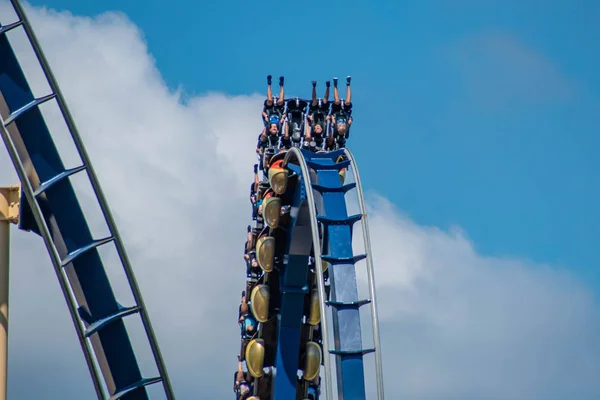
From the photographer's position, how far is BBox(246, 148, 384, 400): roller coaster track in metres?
16.5

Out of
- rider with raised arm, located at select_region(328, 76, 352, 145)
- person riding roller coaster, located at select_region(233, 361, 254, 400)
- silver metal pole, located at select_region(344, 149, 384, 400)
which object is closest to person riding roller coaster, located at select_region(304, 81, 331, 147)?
rider with raised arm, located at select_region(328, 76, 352, 145)

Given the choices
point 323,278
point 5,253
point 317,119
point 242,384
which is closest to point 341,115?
point 317,119

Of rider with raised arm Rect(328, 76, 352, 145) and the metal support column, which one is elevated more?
rider with raised arm Rect(328, 76, 352, 145)

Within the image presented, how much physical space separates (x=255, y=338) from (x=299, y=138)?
11.3ft

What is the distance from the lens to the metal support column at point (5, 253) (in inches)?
480

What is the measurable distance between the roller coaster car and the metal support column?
8279mm

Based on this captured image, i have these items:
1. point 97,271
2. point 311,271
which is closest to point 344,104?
point 311,271

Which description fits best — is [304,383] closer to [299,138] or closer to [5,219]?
[299,138]

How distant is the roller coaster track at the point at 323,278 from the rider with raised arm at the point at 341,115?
1282 mm

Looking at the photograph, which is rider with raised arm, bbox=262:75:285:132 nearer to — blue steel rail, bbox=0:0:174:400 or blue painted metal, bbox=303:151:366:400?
blue painted metal, bbox=303:151:366:400

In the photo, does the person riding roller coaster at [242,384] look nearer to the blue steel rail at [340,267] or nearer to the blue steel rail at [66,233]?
the blue steel rail at [340,267]

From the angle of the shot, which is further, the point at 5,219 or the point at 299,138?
the point at 299,138

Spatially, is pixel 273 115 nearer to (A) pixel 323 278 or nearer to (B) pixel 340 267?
(A) pixel 323 278

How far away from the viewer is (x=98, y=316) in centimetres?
1300
